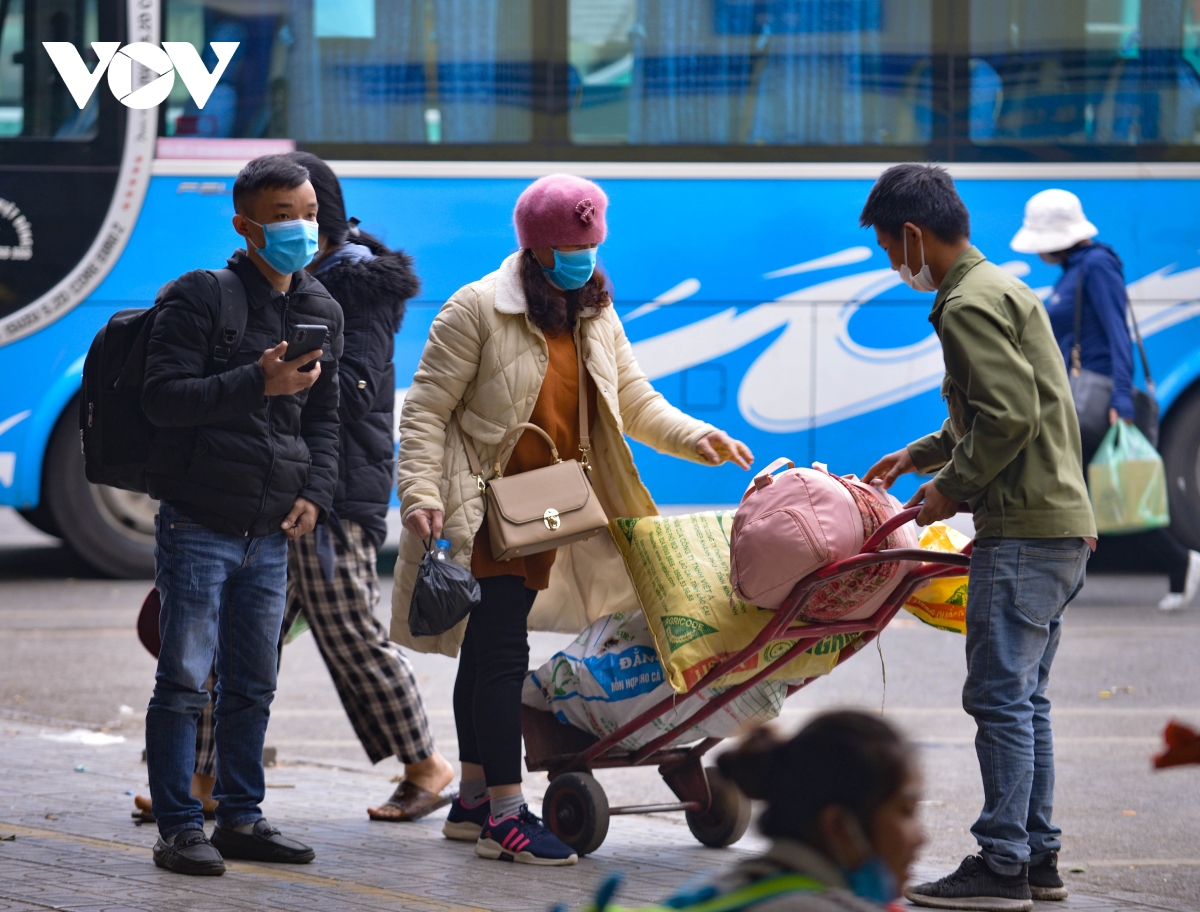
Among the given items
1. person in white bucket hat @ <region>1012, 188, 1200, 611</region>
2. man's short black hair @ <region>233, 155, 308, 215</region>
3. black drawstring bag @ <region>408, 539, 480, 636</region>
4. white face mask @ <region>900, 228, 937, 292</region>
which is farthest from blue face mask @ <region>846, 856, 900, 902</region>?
person in white bucket hat @ <region>1012, 188, 1200, 611</region>

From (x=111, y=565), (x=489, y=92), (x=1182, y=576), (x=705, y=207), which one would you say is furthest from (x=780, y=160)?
(x=111, y=565)

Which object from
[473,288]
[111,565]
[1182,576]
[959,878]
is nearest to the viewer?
[959,878]

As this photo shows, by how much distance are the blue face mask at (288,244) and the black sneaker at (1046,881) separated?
245 cm

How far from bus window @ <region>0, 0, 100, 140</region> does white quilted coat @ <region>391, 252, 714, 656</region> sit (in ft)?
21.2

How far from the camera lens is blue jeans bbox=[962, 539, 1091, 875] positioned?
159 inches

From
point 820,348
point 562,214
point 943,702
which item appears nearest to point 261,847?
point 562,214

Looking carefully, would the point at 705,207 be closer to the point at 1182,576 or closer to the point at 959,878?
the point at 1182,576

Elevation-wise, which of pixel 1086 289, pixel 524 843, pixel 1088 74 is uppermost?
pixel 1088 74

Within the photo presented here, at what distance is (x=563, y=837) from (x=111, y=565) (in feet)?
21.7

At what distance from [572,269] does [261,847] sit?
5.85 ft

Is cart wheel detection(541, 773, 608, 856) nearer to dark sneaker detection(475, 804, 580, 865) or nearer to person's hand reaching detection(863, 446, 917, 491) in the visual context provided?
dark sneaker detection(475, 804, 580, 865)

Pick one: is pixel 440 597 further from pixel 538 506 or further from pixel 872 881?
pixel 872 881

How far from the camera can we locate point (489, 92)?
1061 cm

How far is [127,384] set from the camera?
14.1 ft
